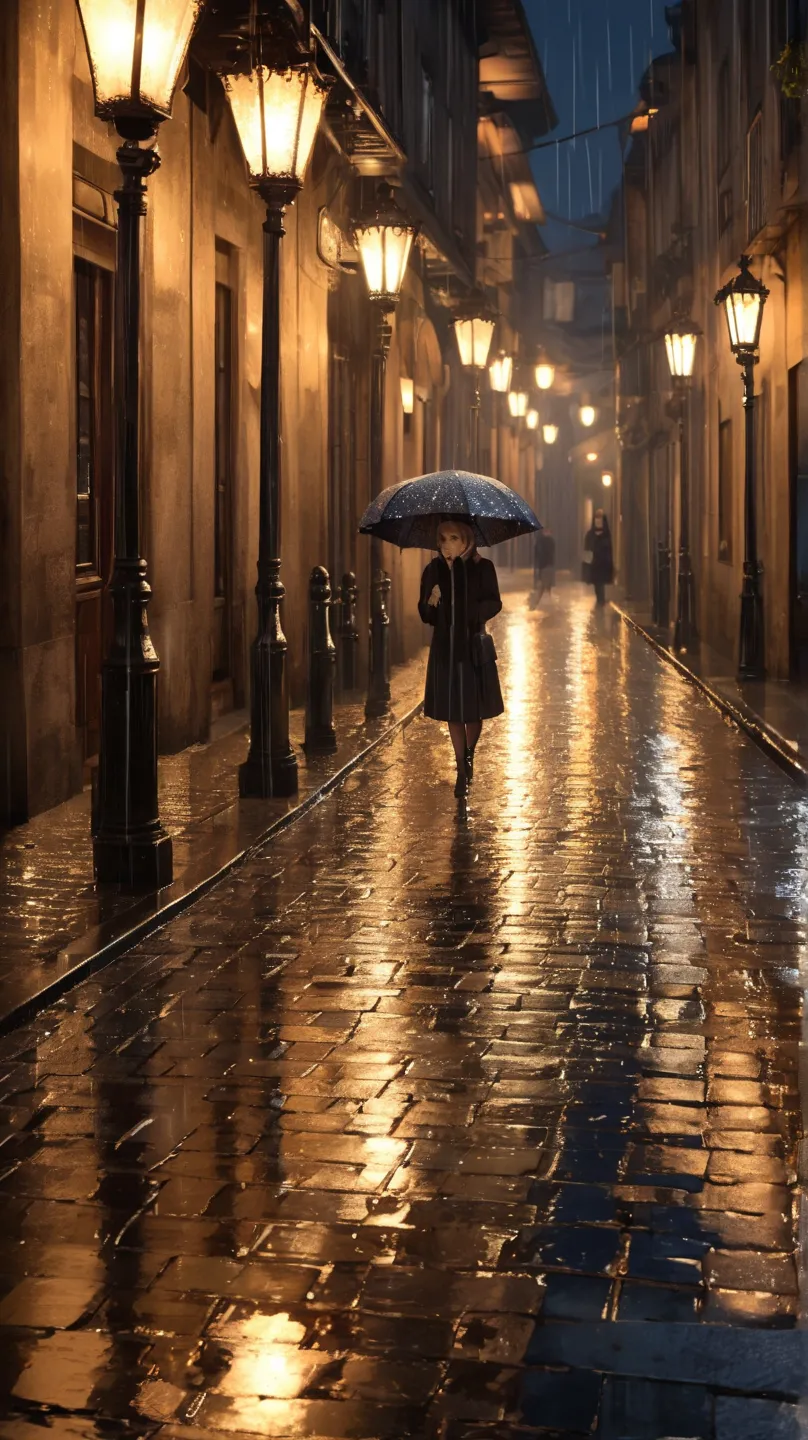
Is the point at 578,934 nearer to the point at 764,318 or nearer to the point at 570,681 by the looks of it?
the point at 570,681

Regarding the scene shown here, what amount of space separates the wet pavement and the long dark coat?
7.54 ft

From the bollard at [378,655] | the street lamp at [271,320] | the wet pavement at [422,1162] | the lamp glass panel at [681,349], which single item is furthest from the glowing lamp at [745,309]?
the wet pavement at [422,1162]

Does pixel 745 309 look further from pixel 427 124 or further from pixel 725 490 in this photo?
pixel 427 124

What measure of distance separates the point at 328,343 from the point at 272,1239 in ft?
54.7

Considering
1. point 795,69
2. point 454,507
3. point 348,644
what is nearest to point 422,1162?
point 795,69

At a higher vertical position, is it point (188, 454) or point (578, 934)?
point (188, 454)

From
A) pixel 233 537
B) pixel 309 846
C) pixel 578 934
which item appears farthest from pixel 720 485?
pixel 578 934

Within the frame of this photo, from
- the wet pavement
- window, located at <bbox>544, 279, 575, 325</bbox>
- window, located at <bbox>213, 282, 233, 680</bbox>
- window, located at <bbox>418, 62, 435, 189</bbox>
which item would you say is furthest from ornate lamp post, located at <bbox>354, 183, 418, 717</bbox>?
window, located at <bbox>544, 279, 575, 325</bbox>

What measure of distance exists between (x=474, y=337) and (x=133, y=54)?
1897 centimetres

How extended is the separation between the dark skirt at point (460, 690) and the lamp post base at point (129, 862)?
341 cm

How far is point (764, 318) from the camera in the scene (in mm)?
21828

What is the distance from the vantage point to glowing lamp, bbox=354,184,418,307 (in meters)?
16.7

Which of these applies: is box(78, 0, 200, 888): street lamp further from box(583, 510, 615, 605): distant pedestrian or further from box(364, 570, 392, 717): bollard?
box(583, 510, 615, 605): distant pedestrian

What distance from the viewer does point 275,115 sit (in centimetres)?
1150
